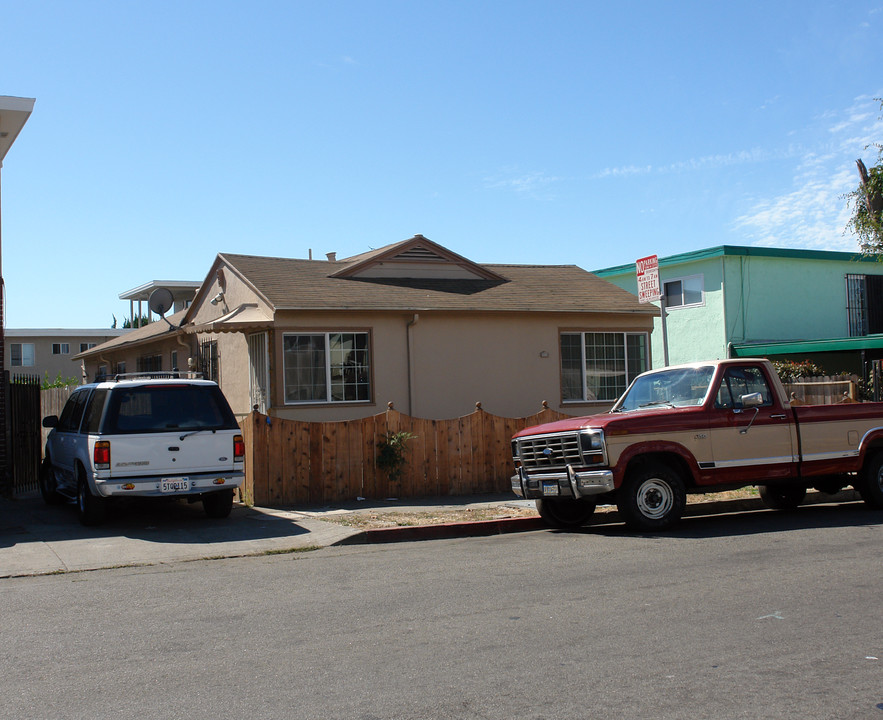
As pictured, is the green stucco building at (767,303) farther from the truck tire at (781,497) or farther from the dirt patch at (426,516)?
the dirt patch at (426,516)

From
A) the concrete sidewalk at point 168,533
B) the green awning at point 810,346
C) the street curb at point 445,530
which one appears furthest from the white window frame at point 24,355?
the street curb at point 445,530

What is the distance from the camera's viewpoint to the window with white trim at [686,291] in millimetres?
27464

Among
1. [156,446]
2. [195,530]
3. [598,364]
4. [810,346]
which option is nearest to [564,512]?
[195,530]

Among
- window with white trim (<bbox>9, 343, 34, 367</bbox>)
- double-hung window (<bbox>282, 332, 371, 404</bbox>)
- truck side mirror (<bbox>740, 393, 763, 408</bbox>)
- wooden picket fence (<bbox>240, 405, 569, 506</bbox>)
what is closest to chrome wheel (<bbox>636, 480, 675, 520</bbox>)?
truck side mirror (<bbox>740, 393, 763, 408</bbox>)

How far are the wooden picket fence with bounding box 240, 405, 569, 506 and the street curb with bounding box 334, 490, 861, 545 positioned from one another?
2764 mm

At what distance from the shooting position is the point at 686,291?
27.9 m

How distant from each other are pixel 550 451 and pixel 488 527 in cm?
130

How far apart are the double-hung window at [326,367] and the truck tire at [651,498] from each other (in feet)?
23.3

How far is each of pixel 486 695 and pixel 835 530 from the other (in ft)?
22.7

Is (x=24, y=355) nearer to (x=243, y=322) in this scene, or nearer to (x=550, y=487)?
(x=243, y=322)

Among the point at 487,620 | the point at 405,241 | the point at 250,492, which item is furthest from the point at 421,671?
the point at 405,241

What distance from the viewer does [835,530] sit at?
10391mm

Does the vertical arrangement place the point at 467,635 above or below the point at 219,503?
below

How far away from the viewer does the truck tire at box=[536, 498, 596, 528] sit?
38.2 feet
